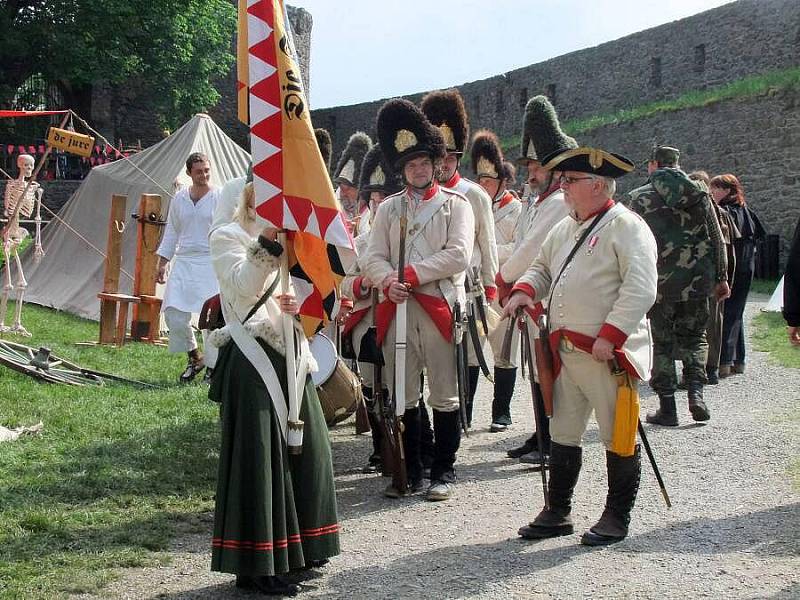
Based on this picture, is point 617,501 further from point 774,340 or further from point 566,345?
point 774,340

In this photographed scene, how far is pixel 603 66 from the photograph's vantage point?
3538 cm

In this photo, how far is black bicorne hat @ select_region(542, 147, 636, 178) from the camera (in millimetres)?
5070

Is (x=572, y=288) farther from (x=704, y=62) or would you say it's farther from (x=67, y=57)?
(x=67, y=57)

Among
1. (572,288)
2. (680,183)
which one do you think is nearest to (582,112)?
(680,183)

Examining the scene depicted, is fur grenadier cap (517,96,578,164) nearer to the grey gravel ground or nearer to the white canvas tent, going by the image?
the grey gravel ground

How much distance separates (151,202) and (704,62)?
22931 mm

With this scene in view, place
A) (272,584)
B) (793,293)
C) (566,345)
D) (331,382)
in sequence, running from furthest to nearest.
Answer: (331,382) → (793,293) → (566,345) → (272,584)

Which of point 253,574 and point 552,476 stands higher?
point 552,476

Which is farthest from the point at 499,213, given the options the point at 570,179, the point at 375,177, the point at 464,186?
the point at 570,179

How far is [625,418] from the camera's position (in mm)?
4918

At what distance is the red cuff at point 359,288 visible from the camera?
6375 mm

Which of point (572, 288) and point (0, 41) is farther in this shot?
point (0, 41)

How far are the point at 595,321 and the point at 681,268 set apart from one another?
11.5ft

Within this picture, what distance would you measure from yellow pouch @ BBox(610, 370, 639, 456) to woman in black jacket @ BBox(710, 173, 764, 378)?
5852 millimetres
